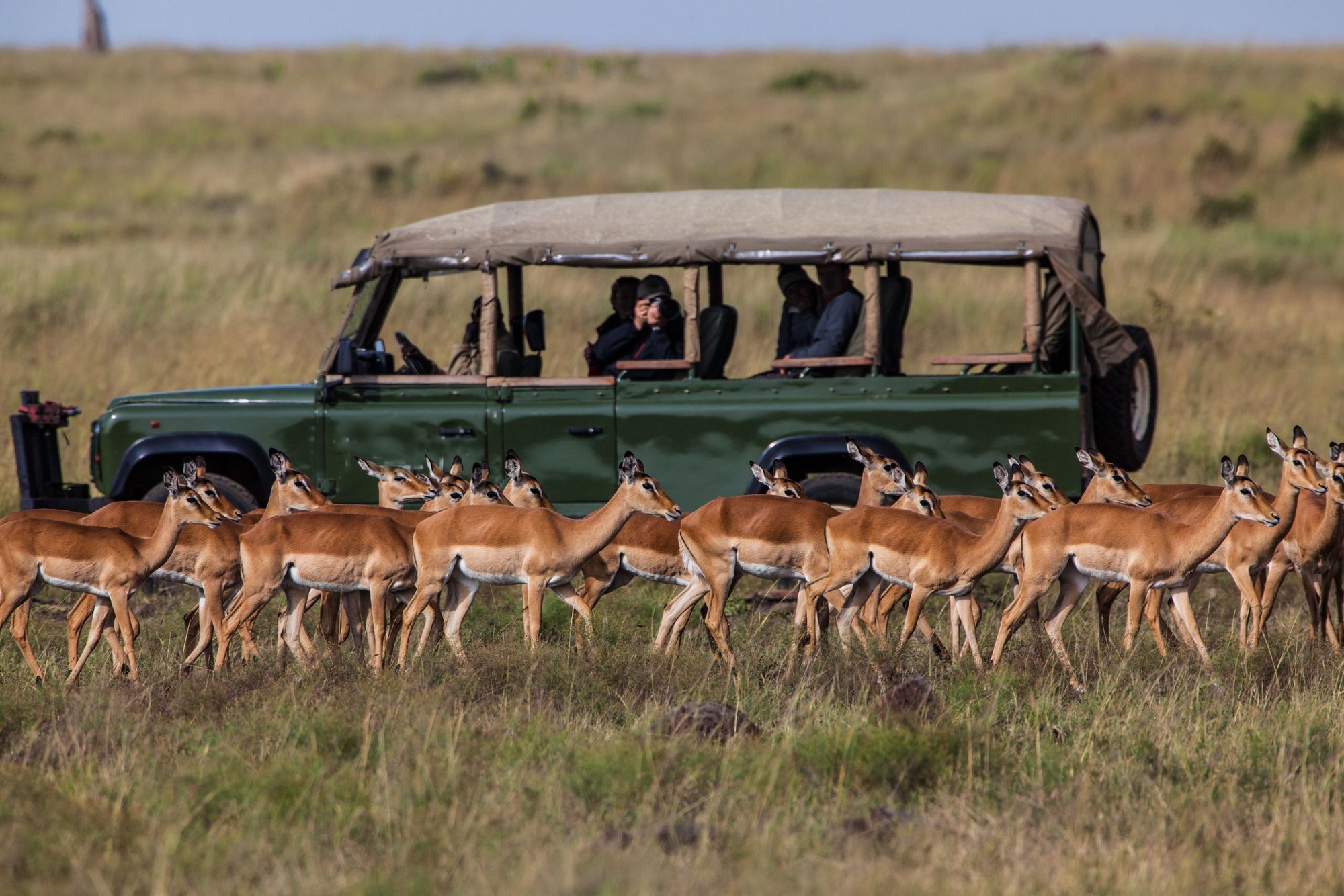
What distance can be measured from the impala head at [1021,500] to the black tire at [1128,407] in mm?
2072

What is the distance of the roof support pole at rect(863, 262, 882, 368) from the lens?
10461 mm

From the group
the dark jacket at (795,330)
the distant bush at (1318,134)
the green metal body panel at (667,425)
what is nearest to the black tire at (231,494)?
the green metal body panel at (667,425)

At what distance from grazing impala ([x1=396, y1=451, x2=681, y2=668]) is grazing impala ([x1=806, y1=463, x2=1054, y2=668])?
0.97 metres

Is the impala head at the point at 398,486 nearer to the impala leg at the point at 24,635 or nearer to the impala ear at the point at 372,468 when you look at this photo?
the impala ear at the point at 372,468

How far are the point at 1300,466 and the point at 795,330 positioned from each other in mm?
3545

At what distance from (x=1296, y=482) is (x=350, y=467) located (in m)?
5.88

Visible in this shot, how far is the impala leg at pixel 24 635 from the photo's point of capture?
27.3ft

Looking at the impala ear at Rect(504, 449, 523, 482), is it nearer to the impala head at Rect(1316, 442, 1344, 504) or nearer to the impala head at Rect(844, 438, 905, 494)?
the impala head at Rect(844, 438, 905, 494)

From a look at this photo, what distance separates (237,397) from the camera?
1112 cm

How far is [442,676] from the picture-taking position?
7996 millimetres

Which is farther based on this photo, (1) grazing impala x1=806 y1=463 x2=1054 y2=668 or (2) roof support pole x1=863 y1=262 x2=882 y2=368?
(2) roof support pole x1=863 y1=262 x2=882 y2=368

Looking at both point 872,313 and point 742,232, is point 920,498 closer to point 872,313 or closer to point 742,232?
point 872,313

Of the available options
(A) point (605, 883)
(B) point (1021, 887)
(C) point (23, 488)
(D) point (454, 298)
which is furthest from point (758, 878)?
(D) point (454, 298)

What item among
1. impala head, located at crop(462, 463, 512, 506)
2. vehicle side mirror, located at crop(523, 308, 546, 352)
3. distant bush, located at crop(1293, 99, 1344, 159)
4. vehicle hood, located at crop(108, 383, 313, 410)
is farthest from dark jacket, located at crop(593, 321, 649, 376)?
distant bush, located at crop(1293, 99, 1344, 159)
